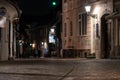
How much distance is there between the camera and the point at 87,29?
142ft

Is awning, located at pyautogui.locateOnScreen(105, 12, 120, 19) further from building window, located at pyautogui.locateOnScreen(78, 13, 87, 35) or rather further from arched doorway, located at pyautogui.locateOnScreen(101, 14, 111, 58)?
building window, located at pyautogui.locateOnScreen(78, 13, 87, 35)

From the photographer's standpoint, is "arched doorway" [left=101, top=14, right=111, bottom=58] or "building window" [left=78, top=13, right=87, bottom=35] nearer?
"arched doorway" [left=101, top=14, right=111, bottom=58]

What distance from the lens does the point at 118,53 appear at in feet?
118

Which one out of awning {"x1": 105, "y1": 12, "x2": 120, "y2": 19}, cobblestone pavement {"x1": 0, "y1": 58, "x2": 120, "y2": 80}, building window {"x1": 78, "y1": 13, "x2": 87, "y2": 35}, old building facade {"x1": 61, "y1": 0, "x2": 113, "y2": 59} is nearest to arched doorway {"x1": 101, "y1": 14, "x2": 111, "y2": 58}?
old building facade {"x1": 61, "y1": 0, "x2": 113, "y2": 59}

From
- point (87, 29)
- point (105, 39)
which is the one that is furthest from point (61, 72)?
point (87, 29)

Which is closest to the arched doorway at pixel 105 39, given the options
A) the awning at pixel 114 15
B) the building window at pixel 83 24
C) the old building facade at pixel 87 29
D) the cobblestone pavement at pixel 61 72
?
the old building facade at pixel 87 29

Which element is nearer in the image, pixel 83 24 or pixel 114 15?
pixel 114 15

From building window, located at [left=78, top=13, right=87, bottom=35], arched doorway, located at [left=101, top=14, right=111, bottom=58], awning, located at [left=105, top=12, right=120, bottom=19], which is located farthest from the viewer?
building window, located at [left=78, top=13, right=87, bottom=35]

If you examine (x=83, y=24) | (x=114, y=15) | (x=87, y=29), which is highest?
(x=114, y=15)

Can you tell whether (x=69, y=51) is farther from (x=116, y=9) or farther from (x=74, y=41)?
(x=116, y=9)

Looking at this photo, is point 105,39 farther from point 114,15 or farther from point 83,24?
point 83,24

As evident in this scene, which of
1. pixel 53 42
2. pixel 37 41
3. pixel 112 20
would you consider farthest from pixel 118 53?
pixel 37 41

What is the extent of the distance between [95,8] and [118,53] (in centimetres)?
651

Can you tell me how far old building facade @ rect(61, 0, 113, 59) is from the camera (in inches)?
1561
